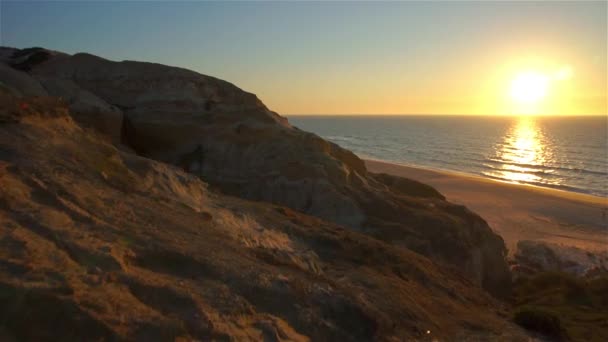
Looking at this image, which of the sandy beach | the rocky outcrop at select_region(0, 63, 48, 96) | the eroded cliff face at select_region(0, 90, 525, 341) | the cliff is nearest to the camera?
the eroded cliff face at select_region(0, 90, 525, 341)

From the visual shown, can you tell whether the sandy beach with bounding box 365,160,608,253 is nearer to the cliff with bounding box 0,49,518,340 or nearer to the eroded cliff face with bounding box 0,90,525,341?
the cliff with bounding box 0,49,518,340

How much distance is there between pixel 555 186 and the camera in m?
48.1

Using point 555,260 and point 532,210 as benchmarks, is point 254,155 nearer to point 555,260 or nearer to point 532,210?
point 555,260

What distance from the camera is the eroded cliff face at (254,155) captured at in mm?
14805

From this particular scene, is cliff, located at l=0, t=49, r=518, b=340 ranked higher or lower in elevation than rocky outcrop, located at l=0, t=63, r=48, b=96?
lower

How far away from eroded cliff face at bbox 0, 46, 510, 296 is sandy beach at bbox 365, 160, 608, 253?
9.90 m

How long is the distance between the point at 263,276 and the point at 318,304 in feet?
3.16

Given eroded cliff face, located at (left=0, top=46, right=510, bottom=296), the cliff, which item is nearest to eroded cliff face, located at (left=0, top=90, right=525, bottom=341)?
the cliff

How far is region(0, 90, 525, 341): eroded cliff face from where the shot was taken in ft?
17.6

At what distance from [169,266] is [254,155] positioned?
10.1m

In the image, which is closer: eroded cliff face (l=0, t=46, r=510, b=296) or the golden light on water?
eroded cliff face (l=0, t=46, r=510, b=296)

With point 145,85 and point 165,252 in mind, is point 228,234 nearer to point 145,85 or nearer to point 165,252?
point 165,252

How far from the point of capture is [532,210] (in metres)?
34.9

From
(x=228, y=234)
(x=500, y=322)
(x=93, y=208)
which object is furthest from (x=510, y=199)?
(x=93, y=208)
